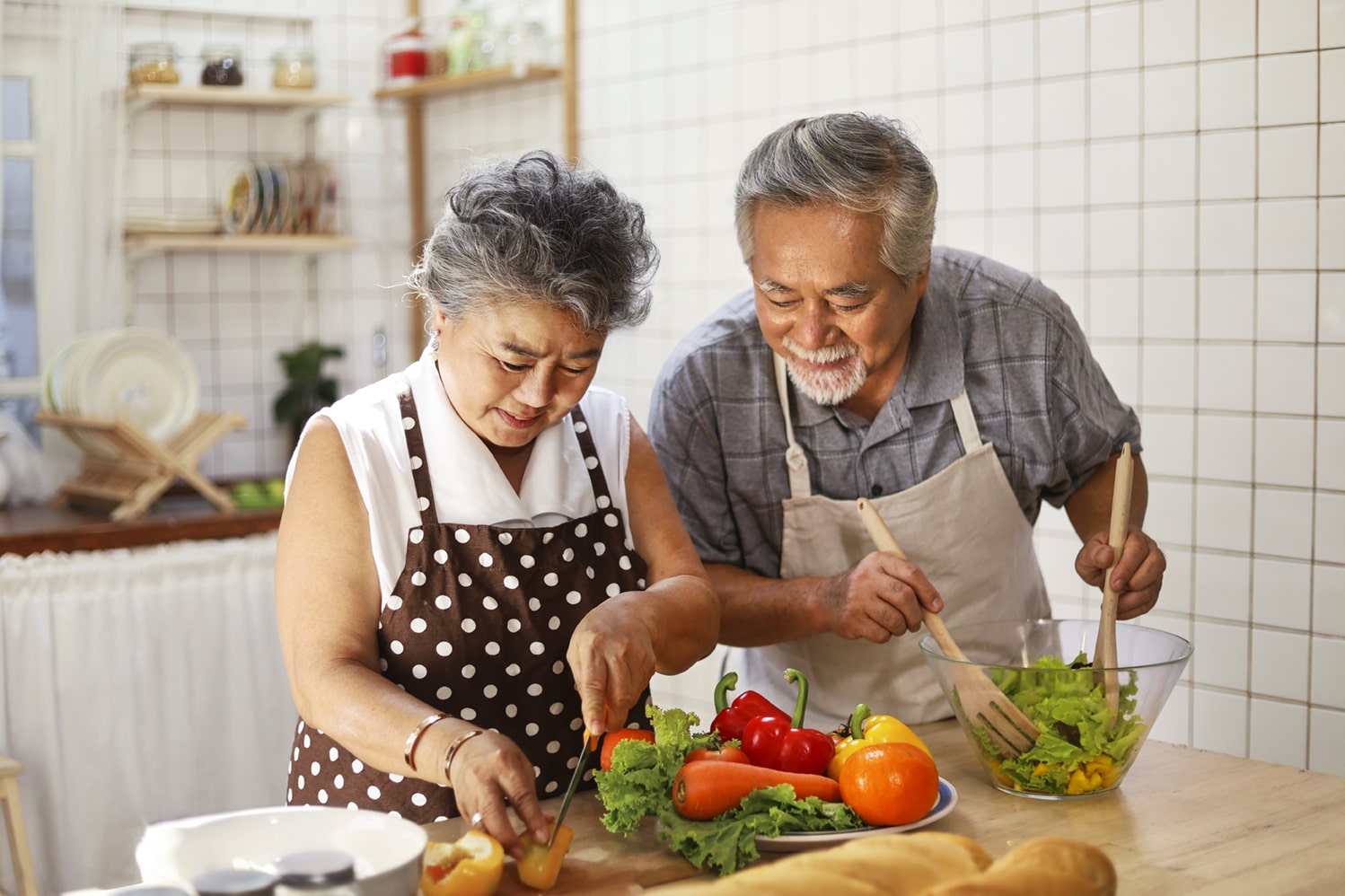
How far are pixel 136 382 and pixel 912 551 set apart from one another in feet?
7.99

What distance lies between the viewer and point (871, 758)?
1.33 metres

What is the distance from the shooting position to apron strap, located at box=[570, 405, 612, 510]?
1.69 meters

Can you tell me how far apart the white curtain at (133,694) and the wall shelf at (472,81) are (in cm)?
141

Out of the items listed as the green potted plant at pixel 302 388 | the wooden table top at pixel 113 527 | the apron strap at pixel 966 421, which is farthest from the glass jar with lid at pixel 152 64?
the apron strap at pixel 966 421

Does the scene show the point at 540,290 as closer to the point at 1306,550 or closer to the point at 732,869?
the point at 732,869

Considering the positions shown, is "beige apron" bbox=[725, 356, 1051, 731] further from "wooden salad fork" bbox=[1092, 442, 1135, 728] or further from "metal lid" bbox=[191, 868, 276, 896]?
"metal lid" bbox=[191, 868, 276, 896]

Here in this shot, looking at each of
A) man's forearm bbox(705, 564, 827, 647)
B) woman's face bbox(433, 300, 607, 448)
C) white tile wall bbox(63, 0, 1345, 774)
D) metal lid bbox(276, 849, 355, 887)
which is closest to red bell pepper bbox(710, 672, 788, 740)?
man's forearm bbox(705, 564, 827, 647)

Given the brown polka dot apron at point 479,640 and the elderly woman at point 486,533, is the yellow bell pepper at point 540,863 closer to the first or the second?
the elderly woman at point 486,533

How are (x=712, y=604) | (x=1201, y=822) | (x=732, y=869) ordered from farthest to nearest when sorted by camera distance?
(x=712, y=604) → (x=1201, y=822) → (x=732, y=869)

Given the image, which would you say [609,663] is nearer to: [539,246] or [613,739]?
[613,739]

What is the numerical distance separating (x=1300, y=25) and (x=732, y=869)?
6.12 ft

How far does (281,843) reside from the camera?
3.64ft

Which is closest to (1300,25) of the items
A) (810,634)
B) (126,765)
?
(810,634)

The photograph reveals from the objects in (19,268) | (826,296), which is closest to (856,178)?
(826,296)
